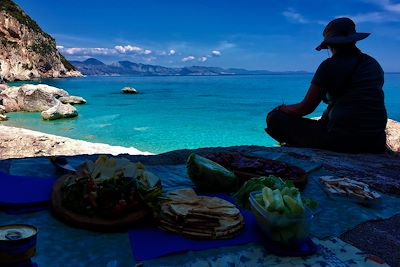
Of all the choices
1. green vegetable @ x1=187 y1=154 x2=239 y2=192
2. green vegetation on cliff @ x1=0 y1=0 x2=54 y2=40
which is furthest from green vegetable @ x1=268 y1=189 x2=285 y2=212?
green vegetation on cliff @ x1=0 y1=0 x2=54 y2=40

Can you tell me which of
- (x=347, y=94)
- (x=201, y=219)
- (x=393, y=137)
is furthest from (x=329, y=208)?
(x=393, y=137)

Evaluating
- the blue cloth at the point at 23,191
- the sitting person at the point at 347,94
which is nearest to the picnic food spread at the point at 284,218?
the blue cloth at the point at 23,191

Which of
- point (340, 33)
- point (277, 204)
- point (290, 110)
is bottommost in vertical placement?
point (277, 204)

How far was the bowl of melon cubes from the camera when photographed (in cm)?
274

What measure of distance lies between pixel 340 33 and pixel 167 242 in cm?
497

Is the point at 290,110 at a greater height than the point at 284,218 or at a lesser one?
greater

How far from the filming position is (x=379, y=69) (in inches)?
248

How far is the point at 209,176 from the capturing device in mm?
4055

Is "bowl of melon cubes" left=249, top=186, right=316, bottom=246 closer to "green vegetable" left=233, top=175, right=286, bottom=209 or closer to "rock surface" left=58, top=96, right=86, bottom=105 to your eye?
"green vegetable" left=233, top=175, right=286, bottom=209

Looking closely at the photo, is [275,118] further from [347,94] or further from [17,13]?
[17,13]

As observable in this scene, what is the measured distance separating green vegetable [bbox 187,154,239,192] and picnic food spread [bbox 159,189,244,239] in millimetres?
821

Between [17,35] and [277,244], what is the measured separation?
9168cm

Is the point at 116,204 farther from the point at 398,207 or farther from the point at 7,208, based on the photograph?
the point at 398,207

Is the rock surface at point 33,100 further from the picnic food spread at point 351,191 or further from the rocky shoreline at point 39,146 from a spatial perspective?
the picnic food spread at point 351,191
